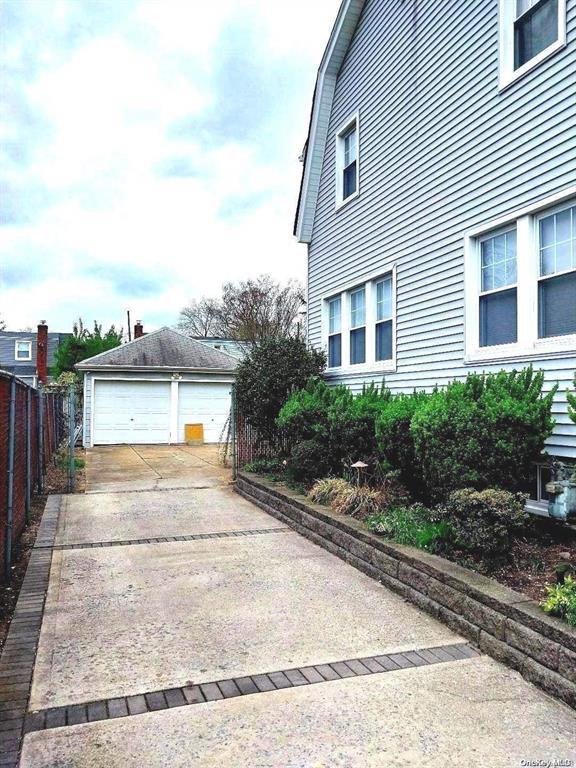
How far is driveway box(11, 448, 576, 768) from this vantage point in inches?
116

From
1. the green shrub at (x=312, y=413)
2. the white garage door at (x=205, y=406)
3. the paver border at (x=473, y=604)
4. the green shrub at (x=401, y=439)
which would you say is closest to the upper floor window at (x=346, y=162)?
the green shrub at (x=312, y=413)

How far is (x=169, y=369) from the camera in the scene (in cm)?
2100

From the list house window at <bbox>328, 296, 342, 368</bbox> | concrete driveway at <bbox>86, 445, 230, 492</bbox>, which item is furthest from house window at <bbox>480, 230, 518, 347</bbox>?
concrete driveway at <bbox>86, 445, 230, 492</bbox>

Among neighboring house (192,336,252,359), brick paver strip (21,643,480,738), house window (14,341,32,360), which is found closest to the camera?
brick paver strip (21,643,480,738)

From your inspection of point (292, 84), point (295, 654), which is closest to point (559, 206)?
point (295, 654)

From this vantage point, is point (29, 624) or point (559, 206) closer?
point (29, 624)

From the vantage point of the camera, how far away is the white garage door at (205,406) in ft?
70.2

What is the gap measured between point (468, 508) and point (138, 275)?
39.2m

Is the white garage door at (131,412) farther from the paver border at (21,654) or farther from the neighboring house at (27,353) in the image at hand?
the neighboring house at (27,353)

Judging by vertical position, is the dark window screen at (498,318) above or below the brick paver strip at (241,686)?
above

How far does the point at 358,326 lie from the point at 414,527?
553 cm

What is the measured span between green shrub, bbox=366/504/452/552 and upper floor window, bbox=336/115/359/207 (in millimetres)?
6410

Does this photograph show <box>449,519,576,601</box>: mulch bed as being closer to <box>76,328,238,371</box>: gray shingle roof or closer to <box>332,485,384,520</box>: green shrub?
<box>332,485,384,520</box>: green shrub

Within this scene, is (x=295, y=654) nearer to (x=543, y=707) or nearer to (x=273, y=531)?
Answer: (x=543, y=707)
